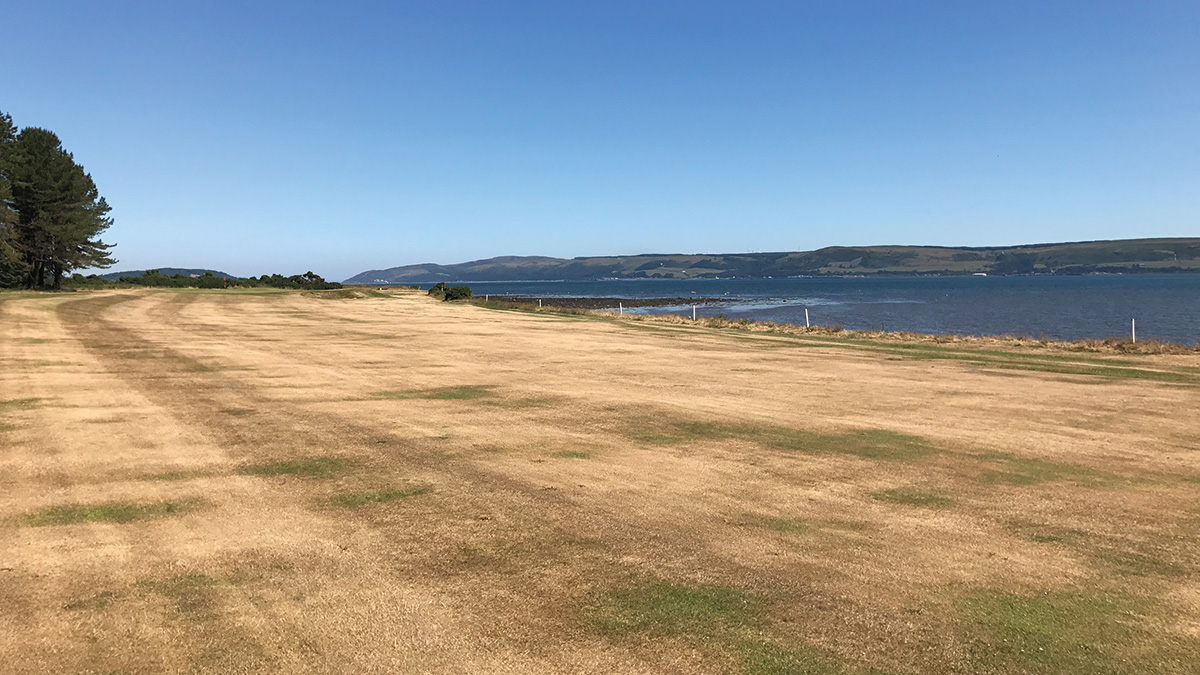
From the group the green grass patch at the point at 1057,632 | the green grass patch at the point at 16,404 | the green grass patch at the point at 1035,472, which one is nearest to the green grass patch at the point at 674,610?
the green grass patch at the point at 1057,632

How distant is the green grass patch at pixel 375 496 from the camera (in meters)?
7.46

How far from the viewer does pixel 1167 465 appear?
937 centimetres

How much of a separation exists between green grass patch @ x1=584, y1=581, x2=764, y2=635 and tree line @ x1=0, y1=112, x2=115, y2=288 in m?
61.3

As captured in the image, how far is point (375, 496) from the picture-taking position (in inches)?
302

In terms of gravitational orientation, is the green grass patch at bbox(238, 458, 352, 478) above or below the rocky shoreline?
above

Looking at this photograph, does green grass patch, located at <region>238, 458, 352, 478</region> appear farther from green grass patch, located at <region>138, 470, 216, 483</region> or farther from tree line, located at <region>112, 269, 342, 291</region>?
tree line, located at <region>112, 269, 342, 291</region>

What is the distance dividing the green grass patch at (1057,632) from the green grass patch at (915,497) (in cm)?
226

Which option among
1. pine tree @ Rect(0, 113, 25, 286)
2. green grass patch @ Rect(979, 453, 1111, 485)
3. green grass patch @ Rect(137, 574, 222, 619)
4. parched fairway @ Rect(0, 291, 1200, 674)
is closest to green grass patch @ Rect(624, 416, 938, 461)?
parched fairway @ Rect(0, 291, 1200, 674)

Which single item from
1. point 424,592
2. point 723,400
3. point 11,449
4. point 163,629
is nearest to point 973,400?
point 723,400

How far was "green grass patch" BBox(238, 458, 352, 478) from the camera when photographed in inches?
336

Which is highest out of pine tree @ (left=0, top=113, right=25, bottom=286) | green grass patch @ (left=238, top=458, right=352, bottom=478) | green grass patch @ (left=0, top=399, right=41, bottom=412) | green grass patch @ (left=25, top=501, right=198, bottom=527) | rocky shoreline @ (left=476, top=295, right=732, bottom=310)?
pine tree @ (left=0, top=113, right=25, bottom=286)

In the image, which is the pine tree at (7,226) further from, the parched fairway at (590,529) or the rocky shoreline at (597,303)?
the rocky shoreline at (597,303)

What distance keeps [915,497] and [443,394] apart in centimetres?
971

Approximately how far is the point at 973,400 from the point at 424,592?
42.9 feet
